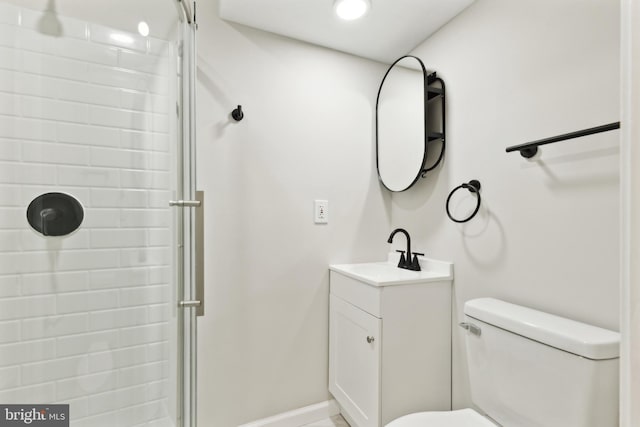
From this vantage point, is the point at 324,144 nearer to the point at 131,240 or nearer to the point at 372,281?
the point at 372,281

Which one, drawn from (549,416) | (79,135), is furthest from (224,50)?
(549,416)

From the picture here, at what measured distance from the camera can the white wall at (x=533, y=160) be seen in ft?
3.04

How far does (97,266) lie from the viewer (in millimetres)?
1098

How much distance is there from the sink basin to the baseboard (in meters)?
0.74

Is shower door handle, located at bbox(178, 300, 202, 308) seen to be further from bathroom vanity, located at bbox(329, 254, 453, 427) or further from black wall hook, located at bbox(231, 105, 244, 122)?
black wall hook, located at bbox(231, 105, 244, 122)

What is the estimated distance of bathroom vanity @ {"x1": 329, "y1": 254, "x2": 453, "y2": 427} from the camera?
4.26 ft

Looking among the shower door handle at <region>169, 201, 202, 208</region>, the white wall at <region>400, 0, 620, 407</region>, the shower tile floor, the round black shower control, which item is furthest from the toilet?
the round black shower control

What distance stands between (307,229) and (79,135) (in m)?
1.03

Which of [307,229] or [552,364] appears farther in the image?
[307,229]

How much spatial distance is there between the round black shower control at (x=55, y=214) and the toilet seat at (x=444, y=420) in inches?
49.7

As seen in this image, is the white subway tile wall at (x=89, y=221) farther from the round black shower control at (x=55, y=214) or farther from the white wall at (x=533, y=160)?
the white wall at (x=533, y=160)

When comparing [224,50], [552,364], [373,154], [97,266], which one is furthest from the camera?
[373,154]

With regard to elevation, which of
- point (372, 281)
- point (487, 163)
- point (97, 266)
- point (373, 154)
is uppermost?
point (373, 154)

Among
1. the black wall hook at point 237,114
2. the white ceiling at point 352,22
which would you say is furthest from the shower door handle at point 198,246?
the white ceiling at point 352,22
